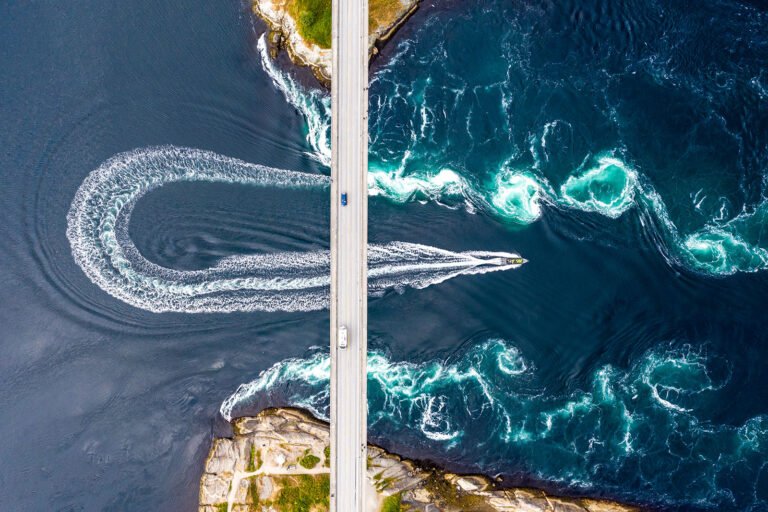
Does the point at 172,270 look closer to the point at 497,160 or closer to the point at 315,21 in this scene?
the point at 315,21

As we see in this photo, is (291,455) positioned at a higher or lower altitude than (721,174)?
lower

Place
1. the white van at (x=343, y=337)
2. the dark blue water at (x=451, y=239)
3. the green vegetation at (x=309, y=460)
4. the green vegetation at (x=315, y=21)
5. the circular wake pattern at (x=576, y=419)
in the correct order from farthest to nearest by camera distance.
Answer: the green vegetation at (x=309, y=460)
the green vegetation at (x=315, y=21)
the circular wake pattern at (x=576, y=419)
the white van at (x=343, y=337)
the dark blue water at (x=451, y=239)

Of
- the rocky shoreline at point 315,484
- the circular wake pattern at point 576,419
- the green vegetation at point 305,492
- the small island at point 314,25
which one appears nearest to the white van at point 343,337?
the circular wake pattern at point 576,419

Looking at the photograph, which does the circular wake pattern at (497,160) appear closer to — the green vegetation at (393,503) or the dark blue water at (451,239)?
the dark blue water at (451,239)

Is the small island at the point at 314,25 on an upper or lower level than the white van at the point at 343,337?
upper

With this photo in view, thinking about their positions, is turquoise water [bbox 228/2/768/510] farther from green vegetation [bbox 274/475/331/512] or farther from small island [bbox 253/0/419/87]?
green vegetation [bbox 274/475/331/512]

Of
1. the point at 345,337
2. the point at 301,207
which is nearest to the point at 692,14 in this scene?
the point at 301,207

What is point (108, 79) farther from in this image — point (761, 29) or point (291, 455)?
point (761, 29)

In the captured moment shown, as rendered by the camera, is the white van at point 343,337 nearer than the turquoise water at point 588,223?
No
